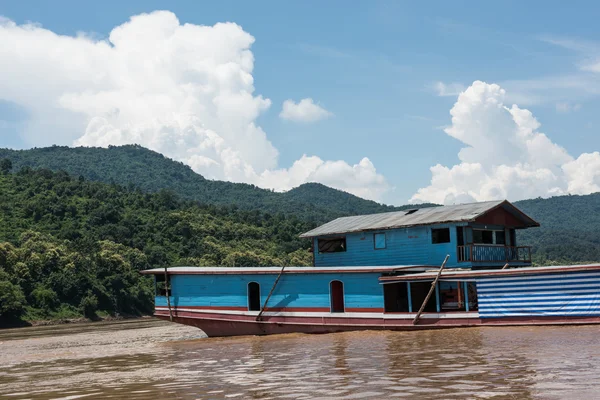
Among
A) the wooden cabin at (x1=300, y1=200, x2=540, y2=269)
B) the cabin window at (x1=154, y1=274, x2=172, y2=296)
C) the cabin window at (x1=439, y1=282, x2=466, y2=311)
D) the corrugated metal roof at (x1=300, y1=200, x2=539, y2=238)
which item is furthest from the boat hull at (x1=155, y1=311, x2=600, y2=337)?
the corrugated metal roof at (x1=300, y1=200, x2=539, y2=238)

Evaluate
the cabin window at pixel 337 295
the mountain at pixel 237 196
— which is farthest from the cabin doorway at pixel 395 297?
the mountain at pixel 237 196

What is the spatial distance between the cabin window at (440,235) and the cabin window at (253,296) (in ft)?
24.9

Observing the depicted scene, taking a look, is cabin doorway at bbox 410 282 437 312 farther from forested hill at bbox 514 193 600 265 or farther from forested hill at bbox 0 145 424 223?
forested hill at bbox 0 145 424 223

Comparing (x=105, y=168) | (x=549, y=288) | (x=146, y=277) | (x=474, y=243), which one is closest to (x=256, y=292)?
(x=474, y=243)

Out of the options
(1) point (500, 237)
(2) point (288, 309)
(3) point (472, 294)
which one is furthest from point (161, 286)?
(1) point (500, 237)

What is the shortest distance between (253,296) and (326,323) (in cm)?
354

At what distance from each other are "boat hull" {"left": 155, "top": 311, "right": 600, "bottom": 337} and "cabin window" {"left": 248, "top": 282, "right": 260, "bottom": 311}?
0.51m

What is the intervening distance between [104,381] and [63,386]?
35.0 inches

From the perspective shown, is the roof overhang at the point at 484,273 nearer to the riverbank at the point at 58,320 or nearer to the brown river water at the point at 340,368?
the brown river water at the point at 340,368

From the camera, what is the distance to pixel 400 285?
1065 inches

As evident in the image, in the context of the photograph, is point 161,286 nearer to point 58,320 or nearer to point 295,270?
point 295,270

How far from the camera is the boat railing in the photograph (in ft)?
90.9

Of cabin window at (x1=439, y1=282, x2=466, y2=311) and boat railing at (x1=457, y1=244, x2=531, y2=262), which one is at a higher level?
boat railing at (x1=457, y1=244, x2=531, y2=262)

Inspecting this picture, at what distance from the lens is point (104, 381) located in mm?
15578
